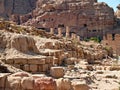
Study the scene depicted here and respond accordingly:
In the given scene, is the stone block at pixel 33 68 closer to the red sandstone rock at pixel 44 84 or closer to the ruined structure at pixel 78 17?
the red sandstone rock at pixel 44 84

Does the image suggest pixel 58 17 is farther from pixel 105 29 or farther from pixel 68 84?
pixel 68 84

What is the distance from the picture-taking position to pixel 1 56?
67.5ft

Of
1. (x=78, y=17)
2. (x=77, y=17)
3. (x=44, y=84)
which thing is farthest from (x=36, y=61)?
(x=77, y=17)

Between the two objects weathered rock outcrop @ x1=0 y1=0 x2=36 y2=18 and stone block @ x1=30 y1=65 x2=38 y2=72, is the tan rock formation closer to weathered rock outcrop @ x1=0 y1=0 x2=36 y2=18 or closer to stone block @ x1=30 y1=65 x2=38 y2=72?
stone block @ x1=30 y1=65 x2=38 y2=72

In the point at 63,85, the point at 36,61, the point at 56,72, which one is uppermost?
the point at 36,61

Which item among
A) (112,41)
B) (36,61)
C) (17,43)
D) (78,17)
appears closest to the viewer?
(36,61)

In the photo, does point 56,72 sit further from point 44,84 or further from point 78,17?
point 78,17

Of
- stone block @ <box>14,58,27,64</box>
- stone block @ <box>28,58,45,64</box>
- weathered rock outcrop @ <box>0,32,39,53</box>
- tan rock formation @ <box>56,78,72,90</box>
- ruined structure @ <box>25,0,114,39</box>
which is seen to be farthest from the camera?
ruined structure @ <box>25,0,114,39</box>

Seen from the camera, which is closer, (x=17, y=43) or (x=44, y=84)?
(x=44, y=84)

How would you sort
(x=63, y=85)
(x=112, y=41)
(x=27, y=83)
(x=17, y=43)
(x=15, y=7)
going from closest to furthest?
(x=27, y=83)
(x=63, y=85)
(x=17, y=43)
(x=112, y=41)
(x=15, y=7)

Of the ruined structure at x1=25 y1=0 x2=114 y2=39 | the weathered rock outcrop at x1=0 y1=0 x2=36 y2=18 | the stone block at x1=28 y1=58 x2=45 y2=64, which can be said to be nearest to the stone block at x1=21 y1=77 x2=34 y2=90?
the stone block at x1=28 y1=58 x2=45 y2=64

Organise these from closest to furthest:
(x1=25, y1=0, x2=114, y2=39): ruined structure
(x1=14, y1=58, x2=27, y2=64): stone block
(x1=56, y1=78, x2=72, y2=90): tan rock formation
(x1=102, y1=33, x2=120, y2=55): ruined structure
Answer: (x1=56, y1=78, x2=72, y2=90): tan rock formation, (x1=14, y1=58, x2=27, y2=64): stone block, (x1=102, y1=33, x2=120, y2=55): ruined structure, (x1=25, y1=0, x2=114, y2=39): ruined structure

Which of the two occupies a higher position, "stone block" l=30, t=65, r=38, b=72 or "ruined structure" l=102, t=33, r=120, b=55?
"stone block" l=30, t=65, r=38, b=72

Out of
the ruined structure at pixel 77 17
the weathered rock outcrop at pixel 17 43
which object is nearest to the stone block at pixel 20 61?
the weathered rock outcrop at pixel 17 43
